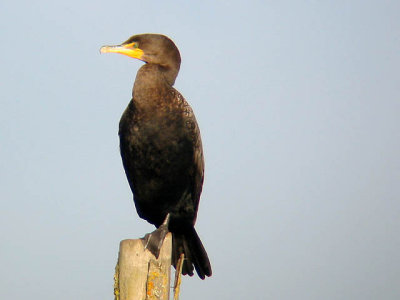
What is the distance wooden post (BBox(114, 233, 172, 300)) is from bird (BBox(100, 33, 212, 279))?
1.35 m

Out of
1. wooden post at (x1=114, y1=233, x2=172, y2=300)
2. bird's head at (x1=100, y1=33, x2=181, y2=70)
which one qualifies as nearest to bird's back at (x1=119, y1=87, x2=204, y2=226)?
bird's head at (x1=100, y1=33, x2=181, y2=70)

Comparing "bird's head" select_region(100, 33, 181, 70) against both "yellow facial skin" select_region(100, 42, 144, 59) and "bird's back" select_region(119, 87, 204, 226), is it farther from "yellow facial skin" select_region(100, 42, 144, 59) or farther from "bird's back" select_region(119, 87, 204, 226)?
"bird's back" select_region(119, 87, 204, 226)

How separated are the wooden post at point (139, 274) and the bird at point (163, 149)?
1.35 meters

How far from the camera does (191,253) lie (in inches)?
241

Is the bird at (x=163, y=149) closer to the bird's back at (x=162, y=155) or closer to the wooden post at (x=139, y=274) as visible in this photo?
the bird's back at (x=162, y=155)

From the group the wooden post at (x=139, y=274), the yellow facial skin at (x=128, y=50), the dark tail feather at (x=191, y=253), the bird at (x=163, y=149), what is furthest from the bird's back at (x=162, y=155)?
the wooden post at (x=139, y=274)

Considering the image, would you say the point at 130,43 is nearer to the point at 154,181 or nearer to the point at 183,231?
the point at 154,181

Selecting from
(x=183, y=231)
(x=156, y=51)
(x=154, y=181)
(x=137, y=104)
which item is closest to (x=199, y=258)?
(x=183, y=231)

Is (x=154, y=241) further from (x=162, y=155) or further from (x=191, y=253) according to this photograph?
(x=191, y=253)

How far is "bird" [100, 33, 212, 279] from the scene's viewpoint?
5.91m

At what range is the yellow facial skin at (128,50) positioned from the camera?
6157mm

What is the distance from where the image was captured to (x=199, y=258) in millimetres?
6074

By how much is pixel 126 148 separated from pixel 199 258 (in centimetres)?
106

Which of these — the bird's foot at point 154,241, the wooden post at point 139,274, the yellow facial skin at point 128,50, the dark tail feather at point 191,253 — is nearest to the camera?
the wooden post at point 139,274
